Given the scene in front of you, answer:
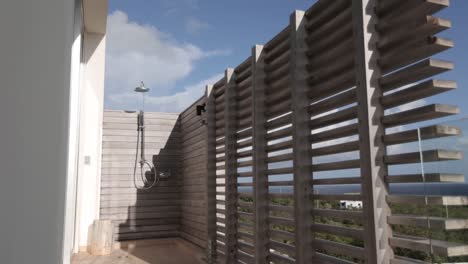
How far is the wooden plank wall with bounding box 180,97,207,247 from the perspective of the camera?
206 inches

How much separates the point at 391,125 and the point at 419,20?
49 centimetres

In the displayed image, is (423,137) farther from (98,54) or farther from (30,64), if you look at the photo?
(98,54)

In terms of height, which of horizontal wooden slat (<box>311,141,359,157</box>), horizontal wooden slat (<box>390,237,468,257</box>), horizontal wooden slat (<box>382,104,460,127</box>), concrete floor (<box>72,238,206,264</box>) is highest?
horizontal wooden slat (<box>382,104,460,127</box>)

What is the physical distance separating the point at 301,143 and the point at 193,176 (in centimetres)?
345

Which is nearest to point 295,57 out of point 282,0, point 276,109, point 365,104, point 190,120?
point 276,109

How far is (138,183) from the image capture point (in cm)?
634

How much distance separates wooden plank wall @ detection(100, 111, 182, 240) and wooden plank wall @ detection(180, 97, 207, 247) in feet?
0.70

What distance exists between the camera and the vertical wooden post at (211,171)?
4316mm

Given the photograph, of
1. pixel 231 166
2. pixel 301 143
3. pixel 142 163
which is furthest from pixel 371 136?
pixel 142 163

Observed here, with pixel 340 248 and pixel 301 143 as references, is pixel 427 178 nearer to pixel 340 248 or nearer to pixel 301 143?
pixel 340 248

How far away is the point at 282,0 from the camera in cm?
1161

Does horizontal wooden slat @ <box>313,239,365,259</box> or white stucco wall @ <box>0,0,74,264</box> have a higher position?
white stucco wall @ <box>0,0,74,264</box>

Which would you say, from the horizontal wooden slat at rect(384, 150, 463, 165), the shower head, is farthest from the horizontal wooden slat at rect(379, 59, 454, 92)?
the shower head

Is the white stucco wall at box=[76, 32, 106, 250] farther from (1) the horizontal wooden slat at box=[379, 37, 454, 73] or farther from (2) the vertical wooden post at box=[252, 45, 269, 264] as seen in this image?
(1) the horizontal wooden slat at box=[379, 37, 454, 73]
